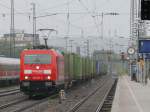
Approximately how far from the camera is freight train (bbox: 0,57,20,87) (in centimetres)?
4841

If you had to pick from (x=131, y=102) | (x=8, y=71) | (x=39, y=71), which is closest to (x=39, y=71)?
(x=39, y=71)

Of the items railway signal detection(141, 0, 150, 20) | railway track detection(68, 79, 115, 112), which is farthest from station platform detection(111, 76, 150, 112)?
railway signal detection(141, 0, 150, 20)

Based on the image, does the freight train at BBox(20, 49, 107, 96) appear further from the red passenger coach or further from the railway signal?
the railway signal

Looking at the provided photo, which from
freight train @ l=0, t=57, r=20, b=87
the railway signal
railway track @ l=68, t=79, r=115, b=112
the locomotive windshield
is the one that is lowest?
railway track @ l=68, t=79, r=115, b=112

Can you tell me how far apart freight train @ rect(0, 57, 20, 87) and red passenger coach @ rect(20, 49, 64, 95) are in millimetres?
16830

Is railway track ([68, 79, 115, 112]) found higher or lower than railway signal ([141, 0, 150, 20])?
lower

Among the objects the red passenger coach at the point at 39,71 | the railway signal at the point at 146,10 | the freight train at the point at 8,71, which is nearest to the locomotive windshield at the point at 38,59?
the red passenger coach at the point at 39,71

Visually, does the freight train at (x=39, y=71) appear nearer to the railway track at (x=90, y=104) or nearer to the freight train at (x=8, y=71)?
the railway track at (x=90, y=104)

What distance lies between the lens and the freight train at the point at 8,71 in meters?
48.4

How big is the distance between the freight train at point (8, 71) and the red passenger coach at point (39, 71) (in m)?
16.8

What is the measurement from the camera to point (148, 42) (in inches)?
1022


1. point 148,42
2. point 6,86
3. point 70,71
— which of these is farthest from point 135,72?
point 148,42

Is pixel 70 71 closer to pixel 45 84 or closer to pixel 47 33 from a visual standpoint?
pixel 47 33

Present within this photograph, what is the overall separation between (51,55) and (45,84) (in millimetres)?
1868
